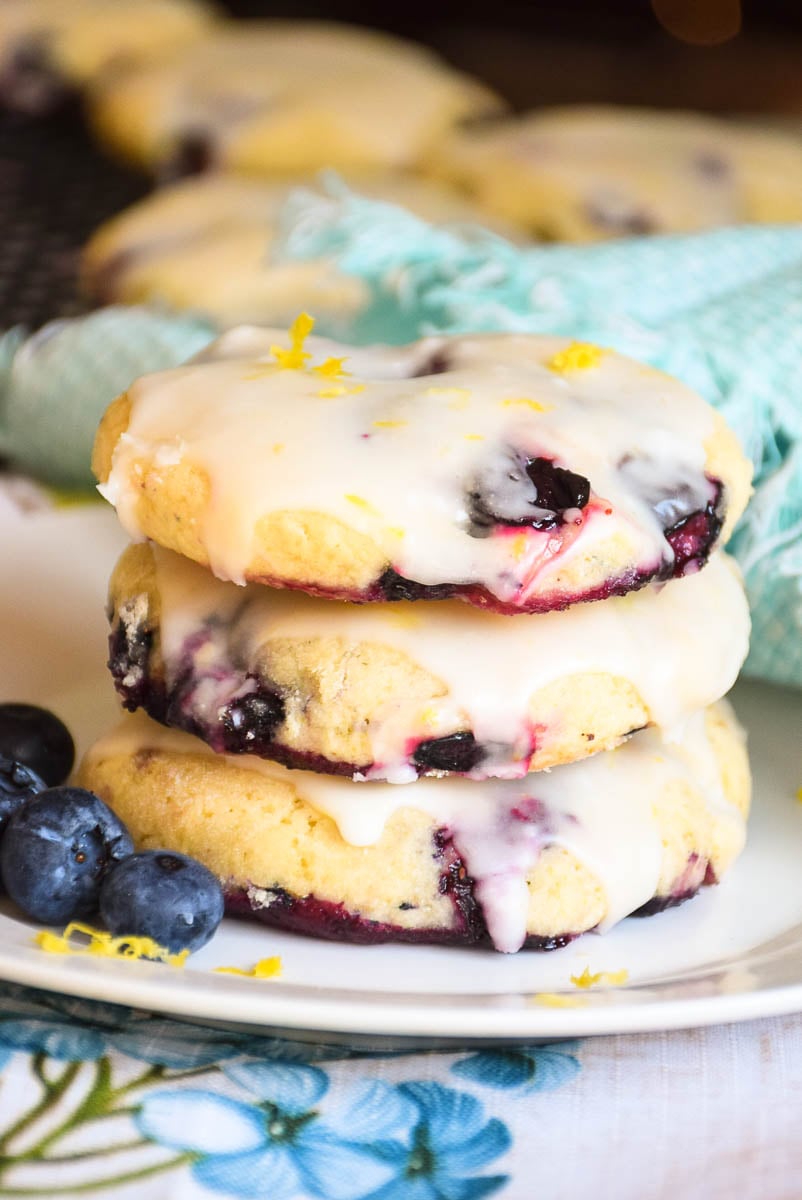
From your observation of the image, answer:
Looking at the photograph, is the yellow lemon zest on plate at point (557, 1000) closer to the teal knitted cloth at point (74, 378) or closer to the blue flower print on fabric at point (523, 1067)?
the blue flower print on fabric at point (523, 1067)

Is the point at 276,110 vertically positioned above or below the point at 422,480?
below

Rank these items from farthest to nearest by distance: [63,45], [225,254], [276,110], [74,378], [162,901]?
1. [63,45]
2. [276,110]
3. [225,254]
4. [74,378]
5. [162,901]

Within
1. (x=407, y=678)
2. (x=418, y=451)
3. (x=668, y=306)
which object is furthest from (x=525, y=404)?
(x=668, y=306)

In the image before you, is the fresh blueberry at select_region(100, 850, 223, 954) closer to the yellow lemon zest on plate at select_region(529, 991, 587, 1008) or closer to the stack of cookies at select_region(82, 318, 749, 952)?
the stack of cookies at select_region(82, 318, 749, 952)

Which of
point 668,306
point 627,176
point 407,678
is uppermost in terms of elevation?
point 407,678

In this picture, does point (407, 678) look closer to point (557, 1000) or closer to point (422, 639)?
point (422, 639)

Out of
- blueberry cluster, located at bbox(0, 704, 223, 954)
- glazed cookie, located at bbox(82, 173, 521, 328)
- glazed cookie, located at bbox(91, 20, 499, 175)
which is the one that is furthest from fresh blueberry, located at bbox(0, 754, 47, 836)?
glazed cookie, located at bbox(91, 20, 499, 175)

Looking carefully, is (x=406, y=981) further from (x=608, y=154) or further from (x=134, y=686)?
(x=608, y=154)
